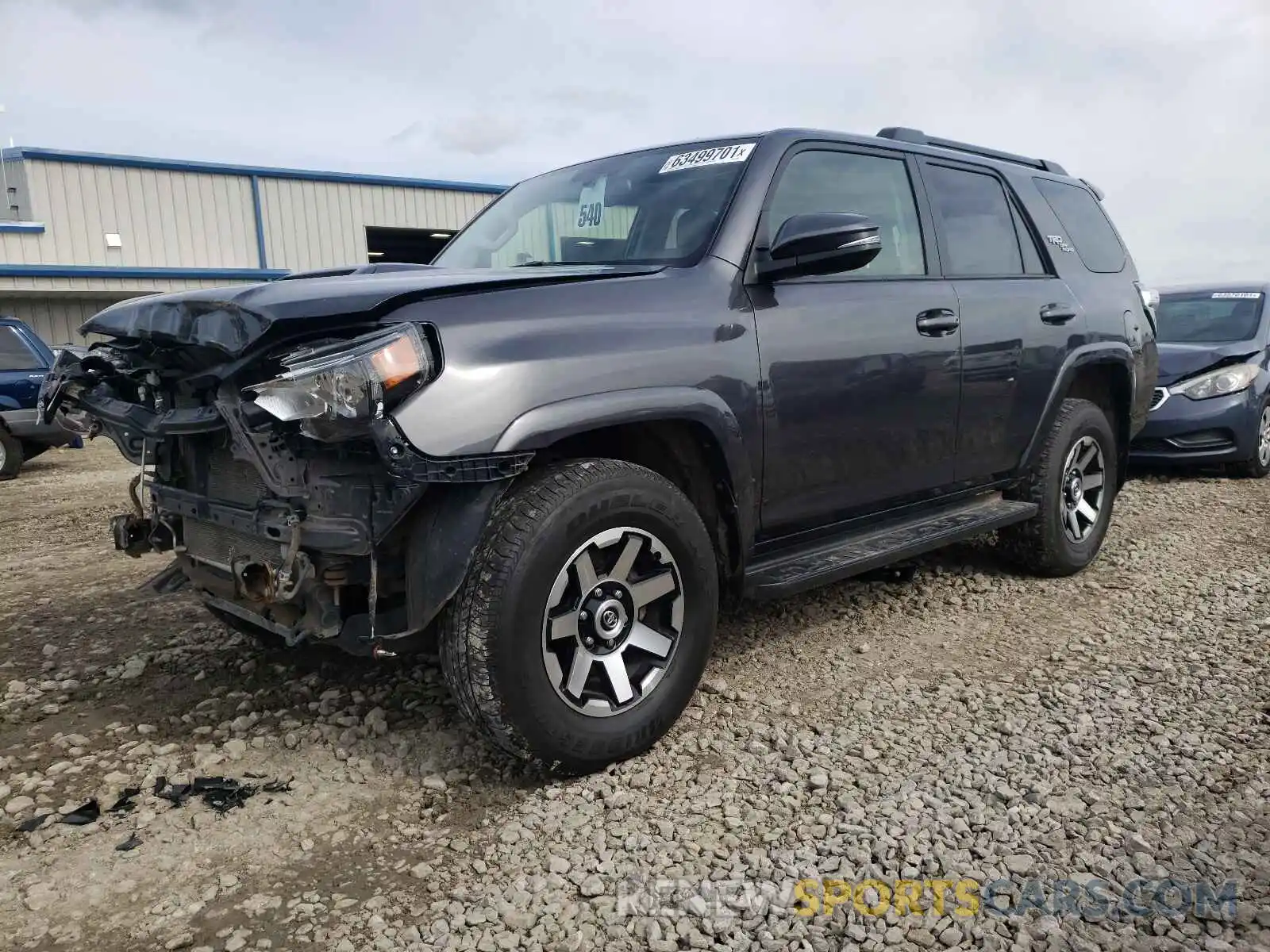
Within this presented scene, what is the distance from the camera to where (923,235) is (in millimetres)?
4004

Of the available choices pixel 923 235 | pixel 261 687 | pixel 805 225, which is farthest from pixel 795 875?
pixel 923 235

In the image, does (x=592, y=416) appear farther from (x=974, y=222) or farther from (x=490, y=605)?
(x=974, y=222)

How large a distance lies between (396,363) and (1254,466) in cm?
782

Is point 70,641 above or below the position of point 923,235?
below

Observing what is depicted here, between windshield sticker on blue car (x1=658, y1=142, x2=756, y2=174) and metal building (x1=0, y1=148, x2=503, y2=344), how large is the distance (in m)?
16.4

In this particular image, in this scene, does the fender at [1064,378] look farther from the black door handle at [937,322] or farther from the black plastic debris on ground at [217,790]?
the black plastic debris on ground at [217,790]

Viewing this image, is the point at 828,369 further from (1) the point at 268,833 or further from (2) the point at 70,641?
(2) the point at 70,641

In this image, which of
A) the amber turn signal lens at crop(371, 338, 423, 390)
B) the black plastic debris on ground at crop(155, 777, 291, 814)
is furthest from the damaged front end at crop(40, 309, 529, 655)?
the black plastic debris on ground at crop(155, 777, 291, 814)

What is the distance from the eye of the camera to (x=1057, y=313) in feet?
14.8

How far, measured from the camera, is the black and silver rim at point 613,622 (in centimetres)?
269

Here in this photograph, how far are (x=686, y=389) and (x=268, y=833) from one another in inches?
67.9

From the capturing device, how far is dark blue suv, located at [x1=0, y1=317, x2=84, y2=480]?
10000 mm

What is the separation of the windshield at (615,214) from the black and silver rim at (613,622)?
1029 mm

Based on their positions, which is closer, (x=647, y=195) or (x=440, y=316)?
(x=440, y=316)
